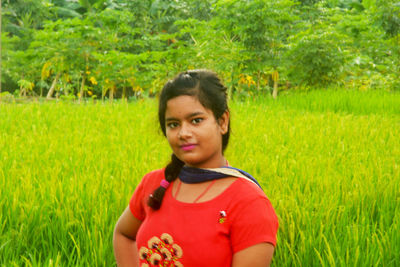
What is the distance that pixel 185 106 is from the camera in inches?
47.5

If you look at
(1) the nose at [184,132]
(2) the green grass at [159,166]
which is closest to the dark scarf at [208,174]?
(1) the nose at [184,132]

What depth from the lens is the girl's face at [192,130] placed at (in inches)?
47.1

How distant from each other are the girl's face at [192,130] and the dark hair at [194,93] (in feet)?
0.06

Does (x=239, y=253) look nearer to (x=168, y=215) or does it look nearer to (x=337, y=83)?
(x=168, y=215)

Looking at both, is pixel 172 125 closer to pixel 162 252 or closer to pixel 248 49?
pixel 162 252

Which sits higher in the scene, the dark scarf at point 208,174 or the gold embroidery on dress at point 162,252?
the dark scarf at point 208,174

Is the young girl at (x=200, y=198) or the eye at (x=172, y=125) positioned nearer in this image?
the young girl at (x=200, y=198)

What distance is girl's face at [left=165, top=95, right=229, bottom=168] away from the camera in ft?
3.92

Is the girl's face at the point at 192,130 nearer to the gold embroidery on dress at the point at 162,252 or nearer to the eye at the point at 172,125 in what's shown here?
the eye at the point at 172,125

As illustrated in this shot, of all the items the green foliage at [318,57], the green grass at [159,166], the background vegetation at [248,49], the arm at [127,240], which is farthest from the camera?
the green foliage at [318,57]

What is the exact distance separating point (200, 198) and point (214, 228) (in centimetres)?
10

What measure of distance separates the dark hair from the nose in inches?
3.2

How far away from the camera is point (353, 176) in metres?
2.67

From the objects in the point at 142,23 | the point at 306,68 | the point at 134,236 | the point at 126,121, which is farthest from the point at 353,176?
the point at 142,23
